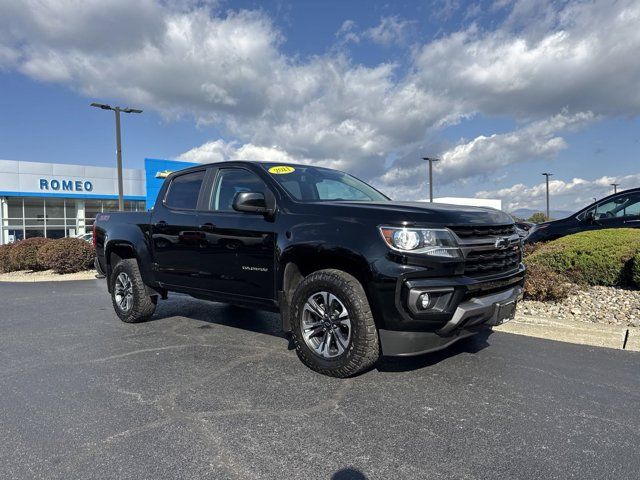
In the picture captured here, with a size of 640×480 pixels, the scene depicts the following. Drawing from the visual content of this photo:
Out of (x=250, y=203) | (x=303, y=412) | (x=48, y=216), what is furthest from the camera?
(x=48, y=216)

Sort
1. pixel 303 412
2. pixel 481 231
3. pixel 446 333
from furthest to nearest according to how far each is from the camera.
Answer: pixel 481 231, pixel 446 333, pixel 303 412

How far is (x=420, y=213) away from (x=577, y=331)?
284 centimetres

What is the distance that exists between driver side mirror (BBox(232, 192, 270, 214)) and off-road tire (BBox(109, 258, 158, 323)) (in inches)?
93.7

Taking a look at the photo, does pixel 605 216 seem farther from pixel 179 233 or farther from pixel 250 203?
pixel 179 233

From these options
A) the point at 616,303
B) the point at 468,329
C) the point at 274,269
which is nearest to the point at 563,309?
the point at 616,303

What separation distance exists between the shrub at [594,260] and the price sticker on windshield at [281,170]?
407 cm

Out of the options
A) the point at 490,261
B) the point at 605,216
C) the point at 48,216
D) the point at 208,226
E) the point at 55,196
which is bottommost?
the point at 490,261

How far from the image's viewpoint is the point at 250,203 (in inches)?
166

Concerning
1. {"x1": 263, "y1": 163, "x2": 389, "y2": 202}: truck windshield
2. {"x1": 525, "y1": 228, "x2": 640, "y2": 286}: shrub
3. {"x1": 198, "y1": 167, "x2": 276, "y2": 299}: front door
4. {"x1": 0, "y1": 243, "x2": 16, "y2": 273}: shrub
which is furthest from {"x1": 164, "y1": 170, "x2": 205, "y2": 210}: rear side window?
{"x1": 0, "y1": 243, "x2": 16, "y2": 273}: shrub

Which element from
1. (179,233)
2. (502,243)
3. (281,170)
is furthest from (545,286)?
(179,233)

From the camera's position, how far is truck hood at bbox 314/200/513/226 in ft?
11.7

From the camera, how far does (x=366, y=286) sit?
144 inches

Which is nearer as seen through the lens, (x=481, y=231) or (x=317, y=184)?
(x=481, y=231)

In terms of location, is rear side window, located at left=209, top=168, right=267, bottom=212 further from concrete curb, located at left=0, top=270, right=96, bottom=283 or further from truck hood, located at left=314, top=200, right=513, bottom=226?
concrete curb, located at left=0, top=270, right=96, bottom=283
